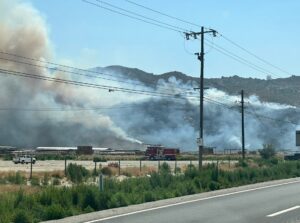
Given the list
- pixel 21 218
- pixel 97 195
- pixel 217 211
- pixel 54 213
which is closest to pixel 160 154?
pixel 97 195

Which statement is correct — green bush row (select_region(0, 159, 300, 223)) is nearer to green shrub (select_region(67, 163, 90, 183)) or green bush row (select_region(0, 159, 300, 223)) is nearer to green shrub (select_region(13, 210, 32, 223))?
green shrub (select_region(13, 210, 32, 223))

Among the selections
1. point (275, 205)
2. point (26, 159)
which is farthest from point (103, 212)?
point (26, 159)

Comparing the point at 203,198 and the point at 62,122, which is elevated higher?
the point at 62,122

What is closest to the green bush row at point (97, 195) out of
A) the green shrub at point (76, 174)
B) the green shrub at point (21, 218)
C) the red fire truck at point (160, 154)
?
the green shrub at point (21, 218)

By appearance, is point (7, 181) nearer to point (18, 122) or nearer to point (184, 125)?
point (18, 122)

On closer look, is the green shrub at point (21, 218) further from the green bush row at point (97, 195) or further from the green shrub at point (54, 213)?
the green shrub at point (54, 213)

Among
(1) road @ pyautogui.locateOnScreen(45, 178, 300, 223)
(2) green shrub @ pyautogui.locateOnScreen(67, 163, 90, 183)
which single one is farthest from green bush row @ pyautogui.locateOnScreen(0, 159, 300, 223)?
(2) green shrub @ pyautogui.locateOnScreen(67, 163, 90, 183)

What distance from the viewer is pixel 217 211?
16.5 m

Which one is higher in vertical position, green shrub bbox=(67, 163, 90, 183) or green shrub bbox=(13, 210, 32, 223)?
green shrub bbox=(67, 163, 90, 183)

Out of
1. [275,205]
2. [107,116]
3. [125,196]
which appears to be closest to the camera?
[275,205]

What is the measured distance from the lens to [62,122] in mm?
144750

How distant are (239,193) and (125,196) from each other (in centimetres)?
598

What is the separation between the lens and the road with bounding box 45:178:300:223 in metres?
14.4

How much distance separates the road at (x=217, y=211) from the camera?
14410 mm
